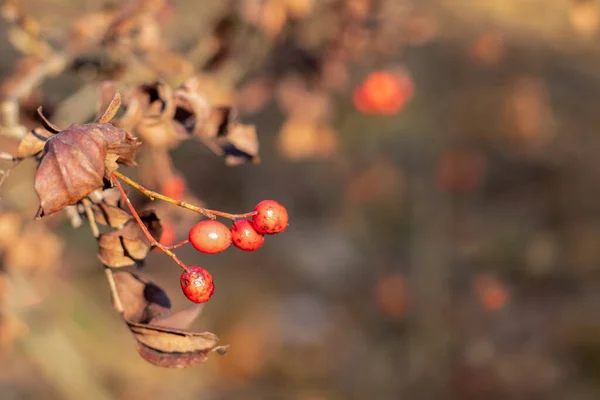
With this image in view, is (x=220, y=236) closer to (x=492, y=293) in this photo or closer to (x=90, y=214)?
(x=90, y=214)

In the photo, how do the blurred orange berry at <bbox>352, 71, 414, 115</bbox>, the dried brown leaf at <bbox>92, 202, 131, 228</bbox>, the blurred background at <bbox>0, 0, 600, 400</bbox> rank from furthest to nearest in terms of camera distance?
the blurred orange berry at <bbox>352, 71, 414, 115</bbox> < the blurred background at <bbox>0, 0, 600, 400</bbox> < the dried brown leaf at <bbox>92, 202, 131, 228</bbox>

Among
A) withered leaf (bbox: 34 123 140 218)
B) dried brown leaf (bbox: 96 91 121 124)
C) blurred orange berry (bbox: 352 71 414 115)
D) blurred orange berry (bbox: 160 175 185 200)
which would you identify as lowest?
withered leaf (bbox: 34 123 140 218)

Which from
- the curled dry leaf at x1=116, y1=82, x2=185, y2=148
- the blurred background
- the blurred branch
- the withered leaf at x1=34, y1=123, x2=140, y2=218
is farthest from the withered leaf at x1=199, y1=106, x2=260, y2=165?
the blurred branch

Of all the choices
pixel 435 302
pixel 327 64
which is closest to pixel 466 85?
pixel 435 302

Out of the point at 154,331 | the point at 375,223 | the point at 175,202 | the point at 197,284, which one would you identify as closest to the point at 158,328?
the point at 154,331

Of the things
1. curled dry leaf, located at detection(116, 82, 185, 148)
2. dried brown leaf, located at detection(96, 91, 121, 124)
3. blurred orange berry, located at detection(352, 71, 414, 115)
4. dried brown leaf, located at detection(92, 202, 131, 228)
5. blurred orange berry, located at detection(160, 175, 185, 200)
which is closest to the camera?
dried brown leaf, located at detection(96, 91, 121, 124)

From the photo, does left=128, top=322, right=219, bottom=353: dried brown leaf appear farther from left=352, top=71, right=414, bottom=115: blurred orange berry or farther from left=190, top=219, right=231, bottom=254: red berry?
left=352, top=71, right=414, bottom=115: blurred orange berry

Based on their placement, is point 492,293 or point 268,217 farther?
point 492,293
